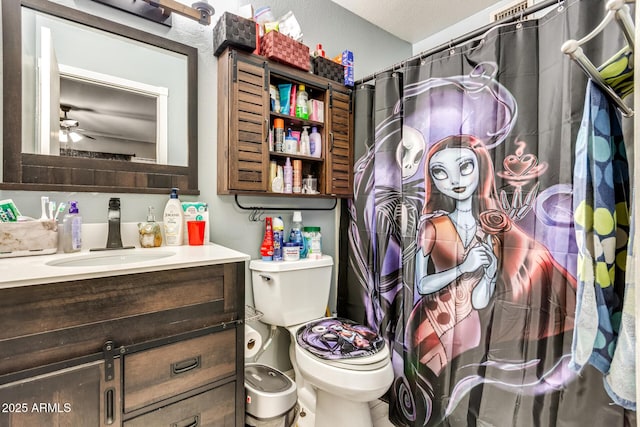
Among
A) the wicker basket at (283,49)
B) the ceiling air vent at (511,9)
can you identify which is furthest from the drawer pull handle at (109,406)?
the ceiling air vent at (511,9)

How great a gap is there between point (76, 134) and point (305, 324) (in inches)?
50.8

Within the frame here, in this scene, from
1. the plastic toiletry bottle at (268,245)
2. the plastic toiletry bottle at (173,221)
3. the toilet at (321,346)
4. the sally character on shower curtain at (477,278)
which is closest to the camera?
the sally character on shower curtain at (477,278)

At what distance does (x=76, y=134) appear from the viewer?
1208 millimetres

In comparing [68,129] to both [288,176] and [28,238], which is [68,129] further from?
[288,176]

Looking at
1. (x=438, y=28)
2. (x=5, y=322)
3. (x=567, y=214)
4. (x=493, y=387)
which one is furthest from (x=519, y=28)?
(x=5, y=322)

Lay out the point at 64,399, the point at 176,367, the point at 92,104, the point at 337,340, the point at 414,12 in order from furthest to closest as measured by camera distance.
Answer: the point at 414,12 < the point at 337,340 < the point at 92,104 < the point at 176,367 < the point at 64,399

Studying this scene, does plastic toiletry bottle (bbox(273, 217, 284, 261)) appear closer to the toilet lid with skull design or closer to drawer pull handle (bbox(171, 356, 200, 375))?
the toilet lid with skull design

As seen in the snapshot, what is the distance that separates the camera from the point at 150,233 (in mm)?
1299

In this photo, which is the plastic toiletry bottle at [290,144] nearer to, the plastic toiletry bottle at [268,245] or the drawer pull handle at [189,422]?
the plastic toiletry bottle at [268,245]

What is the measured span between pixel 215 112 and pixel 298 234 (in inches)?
30.0

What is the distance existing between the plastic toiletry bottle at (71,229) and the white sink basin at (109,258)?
8 centimetres

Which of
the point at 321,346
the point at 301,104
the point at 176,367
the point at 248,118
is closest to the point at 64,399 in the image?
the point at 176,367

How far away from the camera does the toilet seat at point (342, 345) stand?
122 centimetres

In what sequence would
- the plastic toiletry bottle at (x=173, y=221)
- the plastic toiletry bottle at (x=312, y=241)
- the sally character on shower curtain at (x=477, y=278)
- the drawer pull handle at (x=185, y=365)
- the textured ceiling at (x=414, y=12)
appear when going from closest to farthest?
the drawer pull handle at (x=185, y=365), the sally character on shower curtain at (x=477, y=278), the plastic toiletry bottle at (x=173, y=221), the plastic toiletry bottle at (x=312, y=241), the textured ceiling at (x=414, y=12)
